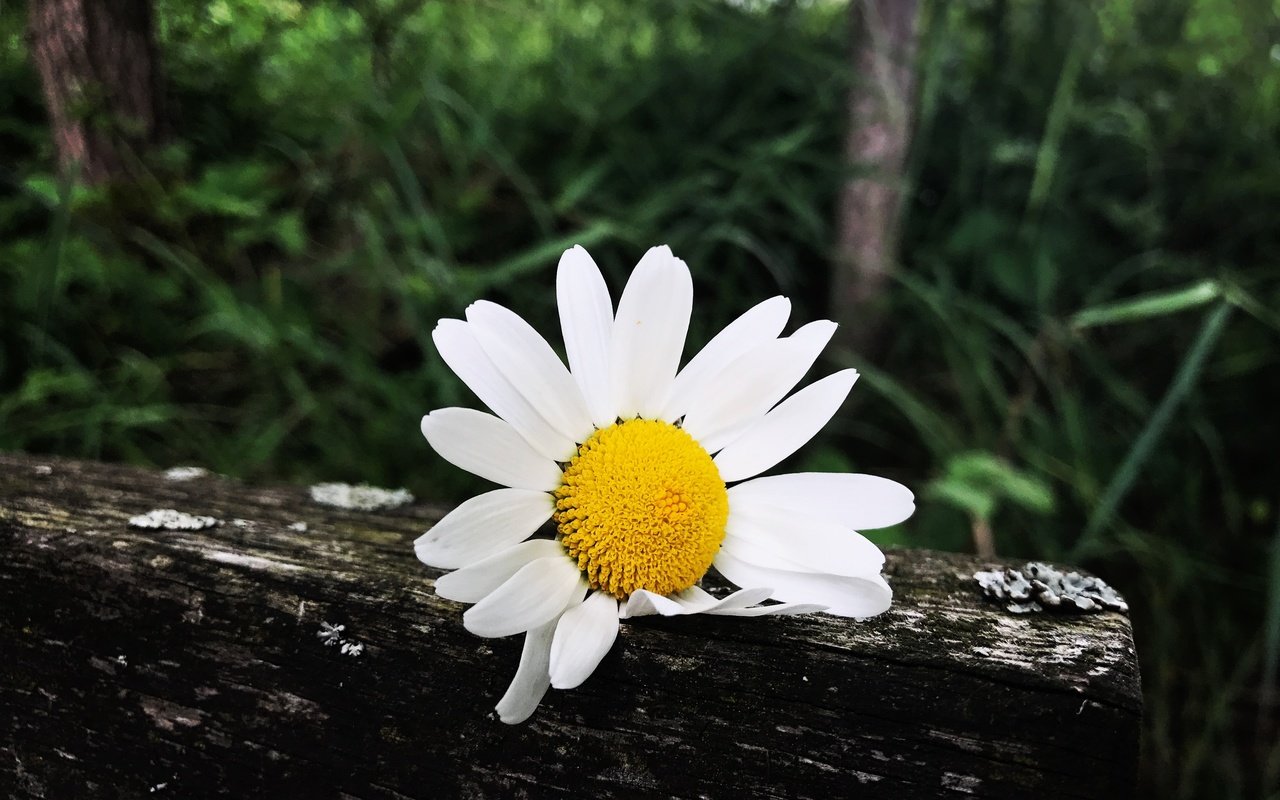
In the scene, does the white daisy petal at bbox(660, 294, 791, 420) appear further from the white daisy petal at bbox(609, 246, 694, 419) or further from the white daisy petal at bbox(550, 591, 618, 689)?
the white daisy petal at bbox(550, 591, 618, 689)

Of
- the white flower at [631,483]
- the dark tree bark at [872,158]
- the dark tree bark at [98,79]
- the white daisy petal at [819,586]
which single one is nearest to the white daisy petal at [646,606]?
the white flower at [631,483]

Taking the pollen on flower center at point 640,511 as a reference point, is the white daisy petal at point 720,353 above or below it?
above

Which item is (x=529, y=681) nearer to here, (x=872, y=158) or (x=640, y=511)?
(x=640, y=511)

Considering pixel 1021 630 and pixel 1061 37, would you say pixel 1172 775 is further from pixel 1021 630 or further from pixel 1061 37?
pixel 1061 37

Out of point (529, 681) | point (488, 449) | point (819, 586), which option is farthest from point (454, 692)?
point (819, 586)

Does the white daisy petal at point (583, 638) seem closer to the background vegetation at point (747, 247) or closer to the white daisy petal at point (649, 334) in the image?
the white daisy petal at point (649, 334)

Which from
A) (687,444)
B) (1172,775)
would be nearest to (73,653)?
(687,444)
